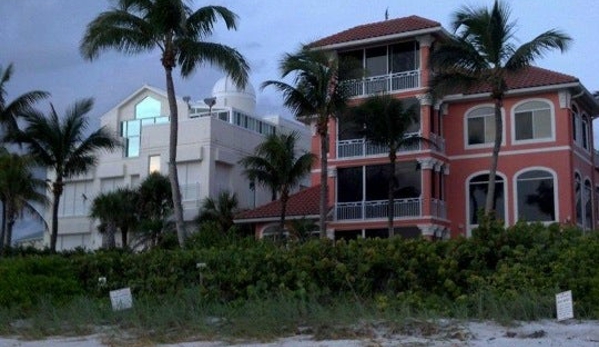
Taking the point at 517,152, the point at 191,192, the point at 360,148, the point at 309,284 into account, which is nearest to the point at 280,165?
the point at 360,148

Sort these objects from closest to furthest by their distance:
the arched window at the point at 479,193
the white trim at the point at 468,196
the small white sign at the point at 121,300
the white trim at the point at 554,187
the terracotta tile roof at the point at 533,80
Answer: the small white sign at the point at 121,300
the white trim at the point at 554,187
the terracotta tile roof at the point at 533,80
the white trim at the point at 468,196
the arched window at the point at 479,193

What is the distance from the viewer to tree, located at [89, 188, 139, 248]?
43469 millimetres

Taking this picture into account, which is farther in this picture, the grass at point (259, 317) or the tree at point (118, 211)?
the tree at point (118, 211)

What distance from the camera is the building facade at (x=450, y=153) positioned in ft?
117

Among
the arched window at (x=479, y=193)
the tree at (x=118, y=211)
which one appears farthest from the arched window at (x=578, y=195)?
the tree at (x=118, y=211)

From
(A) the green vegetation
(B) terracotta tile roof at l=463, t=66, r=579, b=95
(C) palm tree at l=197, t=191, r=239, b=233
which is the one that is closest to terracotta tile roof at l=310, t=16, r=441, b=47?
(B) terracotta tile roof at l=463, t=66, r=579, b=95

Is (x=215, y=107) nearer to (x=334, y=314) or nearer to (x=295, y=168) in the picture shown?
(x=295, y=168)

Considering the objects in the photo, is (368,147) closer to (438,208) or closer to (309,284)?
(438,208)

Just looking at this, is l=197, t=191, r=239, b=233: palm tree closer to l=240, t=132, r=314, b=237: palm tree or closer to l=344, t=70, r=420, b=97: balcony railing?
l=240, t=132, r=314, b=237: palm tree

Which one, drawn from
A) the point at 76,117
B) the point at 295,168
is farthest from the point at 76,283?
the point at 295,168

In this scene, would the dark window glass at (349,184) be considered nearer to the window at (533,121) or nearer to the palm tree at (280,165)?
the palm tree at (280,165)

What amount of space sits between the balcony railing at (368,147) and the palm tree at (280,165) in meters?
2.08

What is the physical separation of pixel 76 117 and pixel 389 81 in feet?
42.6

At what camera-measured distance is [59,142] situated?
3409cm
